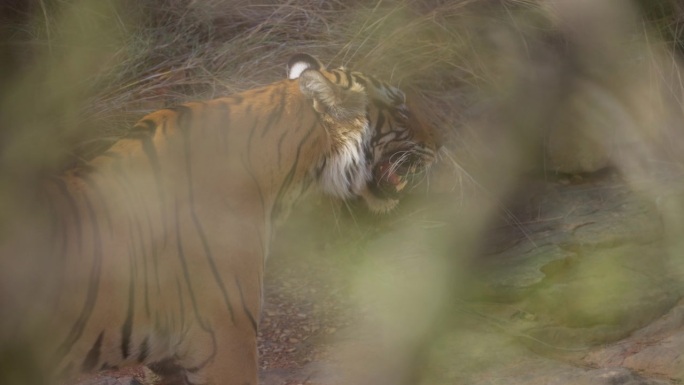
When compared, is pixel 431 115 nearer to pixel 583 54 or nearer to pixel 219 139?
pixel 583 54

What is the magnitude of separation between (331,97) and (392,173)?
521 mm

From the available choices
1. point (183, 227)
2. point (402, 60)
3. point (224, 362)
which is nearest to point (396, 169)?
point (183, 227)

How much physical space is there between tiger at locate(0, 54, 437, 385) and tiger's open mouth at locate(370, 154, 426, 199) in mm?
50

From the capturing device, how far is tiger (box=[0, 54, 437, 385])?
2711 millimetres

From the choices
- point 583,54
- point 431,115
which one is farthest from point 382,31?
point 583,54

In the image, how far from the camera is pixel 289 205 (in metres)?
3.38

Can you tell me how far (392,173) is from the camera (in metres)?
3.68

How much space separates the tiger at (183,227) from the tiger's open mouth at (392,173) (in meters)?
0.05

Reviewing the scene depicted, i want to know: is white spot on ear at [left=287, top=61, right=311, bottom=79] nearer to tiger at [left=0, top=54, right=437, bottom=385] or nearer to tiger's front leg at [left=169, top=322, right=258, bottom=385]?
tiger at [left=0, top=54, right=437, bottom=385]

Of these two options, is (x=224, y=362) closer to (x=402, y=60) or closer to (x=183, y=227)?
(x=183, y=227)

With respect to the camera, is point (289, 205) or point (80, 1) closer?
point (289, 205)

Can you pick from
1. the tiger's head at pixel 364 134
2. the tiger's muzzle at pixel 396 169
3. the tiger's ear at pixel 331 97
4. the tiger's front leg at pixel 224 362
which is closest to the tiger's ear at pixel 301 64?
the tiger's head at pixel 364 134

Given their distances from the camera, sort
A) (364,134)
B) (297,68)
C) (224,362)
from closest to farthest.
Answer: (224,362), (364,134), (297,68)

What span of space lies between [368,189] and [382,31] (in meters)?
1.81
